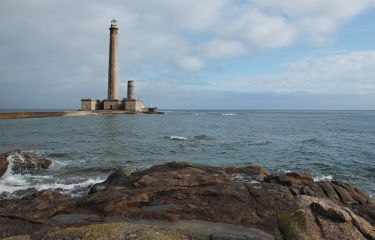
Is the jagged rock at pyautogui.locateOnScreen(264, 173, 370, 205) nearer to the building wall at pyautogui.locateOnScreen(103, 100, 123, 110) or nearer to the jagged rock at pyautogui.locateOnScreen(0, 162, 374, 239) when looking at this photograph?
the jagged rock at pyautogui.locateOnScreen(0, 162, 374, 239)

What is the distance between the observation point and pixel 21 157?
21.0 meters

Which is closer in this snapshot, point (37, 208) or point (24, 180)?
point (37, 208)

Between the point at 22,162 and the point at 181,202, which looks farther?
the point at 22,162

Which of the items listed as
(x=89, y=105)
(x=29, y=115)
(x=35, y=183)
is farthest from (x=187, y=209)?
(x=89, y=105)

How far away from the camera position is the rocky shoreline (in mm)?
6496

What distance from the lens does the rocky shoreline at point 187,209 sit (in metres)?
6.50

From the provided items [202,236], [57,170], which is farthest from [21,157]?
[202,236]

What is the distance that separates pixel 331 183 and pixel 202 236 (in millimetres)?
8371

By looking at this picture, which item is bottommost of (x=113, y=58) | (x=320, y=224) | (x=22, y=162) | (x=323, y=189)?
(x=22, y=162)

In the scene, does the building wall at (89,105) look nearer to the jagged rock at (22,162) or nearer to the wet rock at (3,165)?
the jagged rock at (22,162)

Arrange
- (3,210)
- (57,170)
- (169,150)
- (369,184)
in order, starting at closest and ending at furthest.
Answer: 1. (3,210)
2. (369,184)
3. (57,170)
4. (169,150)

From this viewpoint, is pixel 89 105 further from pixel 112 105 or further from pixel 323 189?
pixel 323 189

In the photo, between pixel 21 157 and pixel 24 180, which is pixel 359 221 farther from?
pixel 21 157

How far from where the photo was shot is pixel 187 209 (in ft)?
35.9
